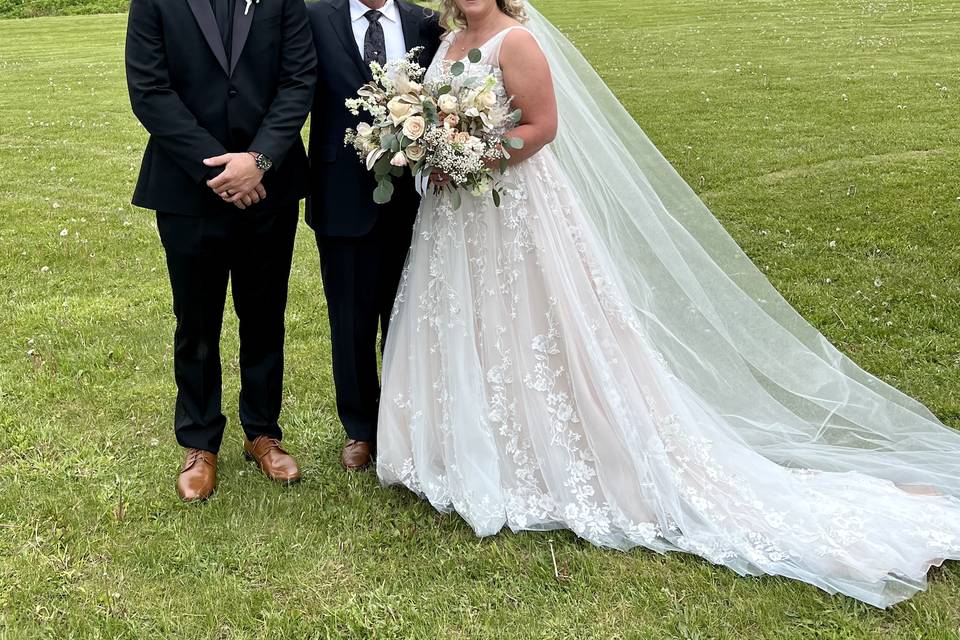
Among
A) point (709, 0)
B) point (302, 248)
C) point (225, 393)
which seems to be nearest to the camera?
point (225, 393)

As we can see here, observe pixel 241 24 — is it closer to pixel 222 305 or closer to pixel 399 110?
pixel 399 110

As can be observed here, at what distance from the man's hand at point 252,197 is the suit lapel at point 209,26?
53cm

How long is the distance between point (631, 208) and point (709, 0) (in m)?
26.7

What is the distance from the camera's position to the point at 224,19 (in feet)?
11.8

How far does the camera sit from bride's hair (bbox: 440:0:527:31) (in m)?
3.82

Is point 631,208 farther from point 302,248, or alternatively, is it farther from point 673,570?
point 302,248

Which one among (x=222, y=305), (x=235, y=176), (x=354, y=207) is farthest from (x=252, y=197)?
(x=222, y=305)

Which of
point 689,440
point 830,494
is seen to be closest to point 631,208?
point 689,440

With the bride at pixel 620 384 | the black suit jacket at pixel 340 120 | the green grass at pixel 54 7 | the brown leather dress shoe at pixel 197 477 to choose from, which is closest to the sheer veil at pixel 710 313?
the bride at pixel 620 384

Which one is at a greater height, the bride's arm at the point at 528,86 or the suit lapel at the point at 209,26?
the suit lapel at the point at 209,26

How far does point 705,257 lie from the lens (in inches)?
168

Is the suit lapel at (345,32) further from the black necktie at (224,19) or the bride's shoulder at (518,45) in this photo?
the bride's shoulder at (518,45)

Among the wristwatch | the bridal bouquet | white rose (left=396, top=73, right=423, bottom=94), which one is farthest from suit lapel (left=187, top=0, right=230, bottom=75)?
white rose (left=396, top=73, right=423, bottom=94)

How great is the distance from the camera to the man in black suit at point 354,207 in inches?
149
